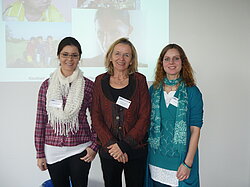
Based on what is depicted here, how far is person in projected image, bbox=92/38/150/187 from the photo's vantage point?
1.37 meters

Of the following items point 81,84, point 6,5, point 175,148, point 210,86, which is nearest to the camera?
point 175,148

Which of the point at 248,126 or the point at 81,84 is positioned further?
the point at 248,126

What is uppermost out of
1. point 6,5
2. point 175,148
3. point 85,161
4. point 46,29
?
point 6,5

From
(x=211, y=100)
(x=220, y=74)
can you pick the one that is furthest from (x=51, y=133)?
(x=220, y=74)

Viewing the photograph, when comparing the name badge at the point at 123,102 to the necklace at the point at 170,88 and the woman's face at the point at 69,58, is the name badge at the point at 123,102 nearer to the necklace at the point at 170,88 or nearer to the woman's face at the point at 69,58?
the necklace at the point at 170,88

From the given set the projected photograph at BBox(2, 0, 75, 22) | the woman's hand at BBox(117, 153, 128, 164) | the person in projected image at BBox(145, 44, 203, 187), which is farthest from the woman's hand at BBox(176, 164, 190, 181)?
the projected photograph at BBox(2, 0, 75, 22)

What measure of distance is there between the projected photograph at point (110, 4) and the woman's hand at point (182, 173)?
5.87 ft

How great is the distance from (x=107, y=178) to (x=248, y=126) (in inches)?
80.1

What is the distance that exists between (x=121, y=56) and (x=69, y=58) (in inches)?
14.6

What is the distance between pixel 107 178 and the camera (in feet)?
4.74

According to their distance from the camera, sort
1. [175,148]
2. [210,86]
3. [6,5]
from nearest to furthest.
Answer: [175,148]
[6,5]
[210,86]

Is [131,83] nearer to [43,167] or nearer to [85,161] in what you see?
[85,161]

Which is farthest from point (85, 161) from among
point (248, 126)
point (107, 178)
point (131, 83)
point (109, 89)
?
point (248, 126)

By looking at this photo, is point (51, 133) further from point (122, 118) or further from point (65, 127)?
point (122, 118)
